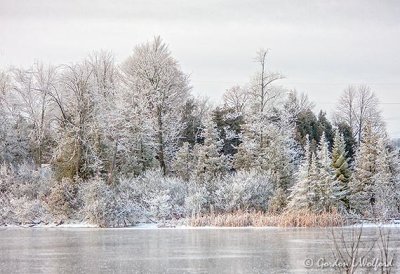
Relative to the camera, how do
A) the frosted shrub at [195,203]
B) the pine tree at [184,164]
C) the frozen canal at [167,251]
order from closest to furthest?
the frozen canal at [167,251] < the frosted shrub at [195,203] < the pine tree at [184,164]

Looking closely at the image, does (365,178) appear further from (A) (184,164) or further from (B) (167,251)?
(B) (167,251)

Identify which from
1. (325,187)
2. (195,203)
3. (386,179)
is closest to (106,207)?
(195,203)

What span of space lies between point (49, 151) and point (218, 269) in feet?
106

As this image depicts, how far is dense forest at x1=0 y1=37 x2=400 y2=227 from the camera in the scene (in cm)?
3481

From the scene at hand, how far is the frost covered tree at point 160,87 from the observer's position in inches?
1779

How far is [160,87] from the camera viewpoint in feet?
151

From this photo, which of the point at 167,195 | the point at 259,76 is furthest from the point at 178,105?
the point at 167,195

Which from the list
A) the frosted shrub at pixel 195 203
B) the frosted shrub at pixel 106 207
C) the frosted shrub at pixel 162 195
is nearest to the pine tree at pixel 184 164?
the frosted shrub at pixel 162 195

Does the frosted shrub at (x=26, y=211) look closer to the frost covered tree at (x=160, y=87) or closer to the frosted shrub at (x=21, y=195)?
the frosted shrub at (x=21, y=195)

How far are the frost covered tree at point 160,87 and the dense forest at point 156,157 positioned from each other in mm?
102

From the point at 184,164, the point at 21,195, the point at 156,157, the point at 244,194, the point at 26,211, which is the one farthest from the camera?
the point at 156,157

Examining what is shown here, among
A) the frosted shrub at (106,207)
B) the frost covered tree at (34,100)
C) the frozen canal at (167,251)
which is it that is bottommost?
the frozen canal at (167,251)

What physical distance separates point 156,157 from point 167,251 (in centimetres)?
2567

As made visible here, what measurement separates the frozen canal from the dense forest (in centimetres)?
535
